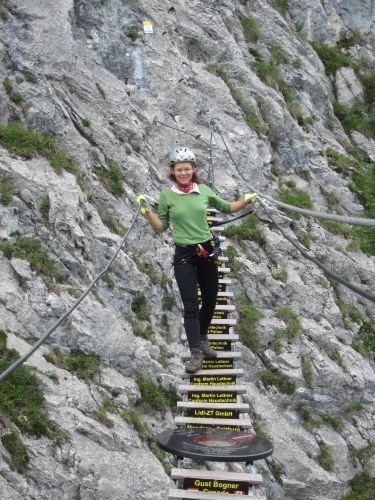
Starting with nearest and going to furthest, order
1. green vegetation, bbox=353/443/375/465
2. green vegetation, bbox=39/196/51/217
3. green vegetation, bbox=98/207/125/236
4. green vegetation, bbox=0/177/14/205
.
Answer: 1. green vegetation, bbox=0/177/14/205
2. green vegetation, bbox=39/196/51/217
3. green vegetation, bbox=353/443/375/465
4. green vegetation, bbox=98/207/125/236

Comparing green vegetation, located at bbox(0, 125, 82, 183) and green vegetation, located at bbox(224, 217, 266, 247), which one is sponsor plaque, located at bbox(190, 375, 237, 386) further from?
green vegetation, located at bbox(224, 217, 266, 247)

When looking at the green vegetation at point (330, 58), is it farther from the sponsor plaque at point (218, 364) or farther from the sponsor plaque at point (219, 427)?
the sponsor plaque at point (219, 427)

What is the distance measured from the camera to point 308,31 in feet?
70.4

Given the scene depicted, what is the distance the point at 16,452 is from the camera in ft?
18.2

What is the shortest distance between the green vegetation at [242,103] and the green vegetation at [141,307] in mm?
7384

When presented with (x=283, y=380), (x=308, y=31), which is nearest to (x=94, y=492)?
(x=283, y=380)

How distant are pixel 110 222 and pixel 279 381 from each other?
412 cm

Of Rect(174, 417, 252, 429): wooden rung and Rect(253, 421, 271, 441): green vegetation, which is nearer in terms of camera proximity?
Rect(174, 417, 252, 429): wooden rung

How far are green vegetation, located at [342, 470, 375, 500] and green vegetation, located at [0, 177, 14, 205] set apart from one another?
724 cm

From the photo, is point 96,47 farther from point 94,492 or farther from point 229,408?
point 94,492

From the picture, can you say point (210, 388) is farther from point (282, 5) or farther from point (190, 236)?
point (282, 5)

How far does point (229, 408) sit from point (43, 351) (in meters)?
2.51

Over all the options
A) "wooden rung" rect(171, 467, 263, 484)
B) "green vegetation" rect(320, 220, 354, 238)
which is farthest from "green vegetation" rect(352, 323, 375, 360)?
"wooden rung" rect(171, 467, 263, 484)

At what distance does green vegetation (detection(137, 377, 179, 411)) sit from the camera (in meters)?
7.38
